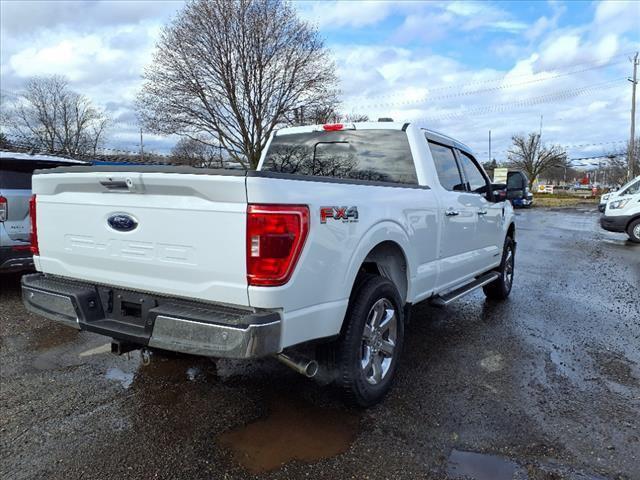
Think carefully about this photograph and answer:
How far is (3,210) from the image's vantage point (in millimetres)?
5762

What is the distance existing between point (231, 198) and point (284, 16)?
77.9 feet

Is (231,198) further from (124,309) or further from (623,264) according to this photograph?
(623,264)

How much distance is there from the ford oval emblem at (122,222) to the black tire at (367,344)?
1.38 m

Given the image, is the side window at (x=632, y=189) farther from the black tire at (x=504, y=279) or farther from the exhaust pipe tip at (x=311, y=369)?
the exhaust pipe tip at (x=311, y=369)

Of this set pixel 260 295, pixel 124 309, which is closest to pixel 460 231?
pixel 260 295

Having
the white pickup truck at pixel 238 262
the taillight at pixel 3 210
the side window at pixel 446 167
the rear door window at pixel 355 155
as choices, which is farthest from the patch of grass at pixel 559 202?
the white pickup truck at pixel 238 262

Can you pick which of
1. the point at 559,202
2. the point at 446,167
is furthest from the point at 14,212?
the point at 559,202

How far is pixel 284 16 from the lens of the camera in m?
23.8

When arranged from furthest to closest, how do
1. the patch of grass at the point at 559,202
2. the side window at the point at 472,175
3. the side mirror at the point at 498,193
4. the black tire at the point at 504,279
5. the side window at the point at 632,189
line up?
the patch of grass at the point at 559,202
the side window at the point at 632,189
the black tire at the point at 504,279
the side mirror at the point at 498,193
the side window at the point at 472,175

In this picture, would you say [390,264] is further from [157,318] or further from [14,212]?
[14,212]

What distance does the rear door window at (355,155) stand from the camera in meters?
4.36

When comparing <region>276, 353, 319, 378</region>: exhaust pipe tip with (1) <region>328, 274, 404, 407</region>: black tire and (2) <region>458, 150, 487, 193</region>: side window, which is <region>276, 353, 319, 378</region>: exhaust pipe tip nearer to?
(1) <region>328, 274, 404, 407</region>: black tire

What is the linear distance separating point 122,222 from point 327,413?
1.80 metres

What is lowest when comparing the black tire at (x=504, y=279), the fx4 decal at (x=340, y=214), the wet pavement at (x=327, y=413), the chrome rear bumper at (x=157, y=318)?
the wet pavement at (x=327, y=413)
